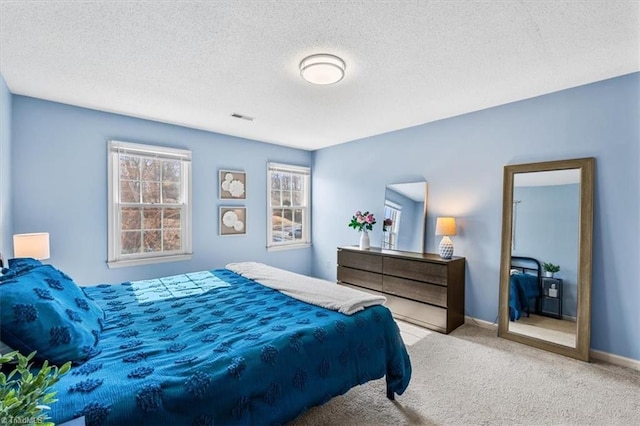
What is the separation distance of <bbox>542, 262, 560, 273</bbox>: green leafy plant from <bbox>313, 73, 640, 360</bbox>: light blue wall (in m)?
0.27

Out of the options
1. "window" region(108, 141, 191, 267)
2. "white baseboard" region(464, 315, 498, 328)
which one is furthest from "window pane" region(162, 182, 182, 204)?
"white baseboard" region(464, 315, 498, 328)

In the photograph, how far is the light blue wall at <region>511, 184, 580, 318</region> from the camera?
2.72 metres

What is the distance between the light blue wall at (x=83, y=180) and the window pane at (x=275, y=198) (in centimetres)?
95

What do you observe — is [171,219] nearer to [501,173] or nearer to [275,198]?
[275,198]

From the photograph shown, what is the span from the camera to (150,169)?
379 centimetres

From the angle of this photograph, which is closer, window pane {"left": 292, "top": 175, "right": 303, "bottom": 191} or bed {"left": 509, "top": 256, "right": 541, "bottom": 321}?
bed {"left": 509, "top": 256, "right": 541, "bottom": 321}

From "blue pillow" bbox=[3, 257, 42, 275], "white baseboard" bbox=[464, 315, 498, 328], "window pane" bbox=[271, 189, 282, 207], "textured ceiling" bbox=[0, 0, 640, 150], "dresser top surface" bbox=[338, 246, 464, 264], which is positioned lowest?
"white baseboard" bbox=[464, 315, 498, 328]

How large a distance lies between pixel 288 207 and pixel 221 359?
12.9ft

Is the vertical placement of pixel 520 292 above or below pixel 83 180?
below

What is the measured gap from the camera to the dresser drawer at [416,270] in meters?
3.22

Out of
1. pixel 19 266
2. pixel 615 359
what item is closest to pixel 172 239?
pixel 19 266

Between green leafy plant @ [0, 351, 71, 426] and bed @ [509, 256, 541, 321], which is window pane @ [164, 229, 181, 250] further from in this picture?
bed @ [509, 256, 541, 321]

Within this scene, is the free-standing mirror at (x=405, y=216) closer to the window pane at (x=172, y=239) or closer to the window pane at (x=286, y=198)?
the window pane at (x=286, y=198)

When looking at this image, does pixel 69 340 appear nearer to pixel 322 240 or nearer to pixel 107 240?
pixel 107 240
